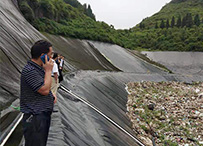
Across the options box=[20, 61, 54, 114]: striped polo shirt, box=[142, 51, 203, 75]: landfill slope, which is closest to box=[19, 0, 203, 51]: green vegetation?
box=[142, 51, 203, 75]: landfill slope

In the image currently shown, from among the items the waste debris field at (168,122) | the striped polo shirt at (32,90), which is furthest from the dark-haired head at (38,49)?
the waste debris field at (168,122)

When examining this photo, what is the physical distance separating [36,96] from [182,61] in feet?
122

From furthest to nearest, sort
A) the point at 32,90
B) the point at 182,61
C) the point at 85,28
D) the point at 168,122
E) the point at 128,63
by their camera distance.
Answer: the point at 182,61 < the point at 85,28 < the point at 128,63 < the point at 168,122 < the point at 32,90

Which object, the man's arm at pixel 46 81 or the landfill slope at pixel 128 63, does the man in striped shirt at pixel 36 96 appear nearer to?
the man's arm at pixel 46 81

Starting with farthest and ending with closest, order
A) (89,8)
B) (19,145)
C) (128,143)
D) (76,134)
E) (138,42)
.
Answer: (89,8) < (138,42) < (128,143) < (76,134) < (19,145)

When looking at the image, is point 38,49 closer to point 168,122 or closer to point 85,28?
point 168,122

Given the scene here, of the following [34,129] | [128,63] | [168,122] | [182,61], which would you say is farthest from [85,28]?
[34,129]

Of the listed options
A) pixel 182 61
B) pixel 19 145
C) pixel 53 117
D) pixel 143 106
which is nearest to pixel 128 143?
pixel 53 117

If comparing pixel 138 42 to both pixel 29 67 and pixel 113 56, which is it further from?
pixel 29 67

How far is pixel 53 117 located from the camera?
A: 394 centimetres

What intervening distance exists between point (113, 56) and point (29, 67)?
23.4m

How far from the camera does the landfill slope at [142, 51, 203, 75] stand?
3194 cm

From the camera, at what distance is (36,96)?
2.29 meters

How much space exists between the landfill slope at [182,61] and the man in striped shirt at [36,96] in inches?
1233
